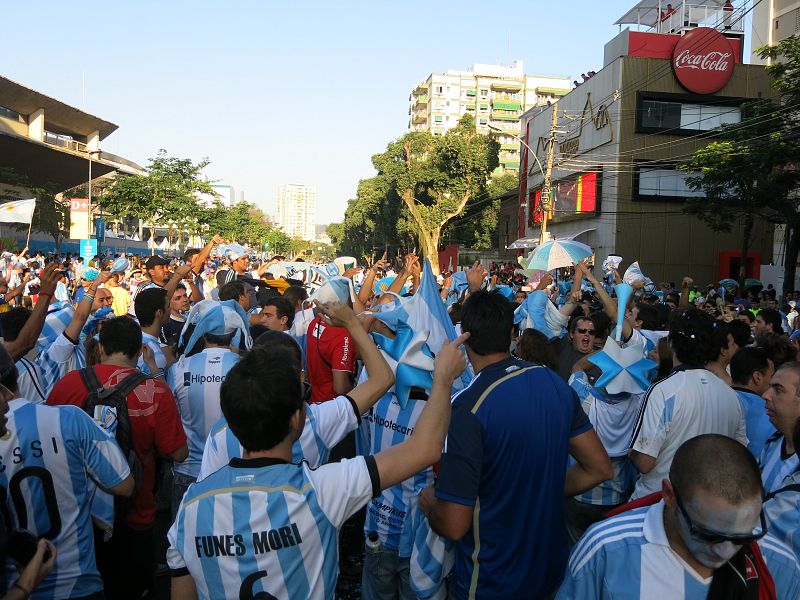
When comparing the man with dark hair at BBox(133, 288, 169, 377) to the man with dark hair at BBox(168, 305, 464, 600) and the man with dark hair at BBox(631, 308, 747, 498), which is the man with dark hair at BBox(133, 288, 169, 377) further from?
the man with dark hair at BBox(631, 308, 747, 498)

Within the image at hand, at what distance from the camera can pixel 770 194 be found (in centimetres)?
2388

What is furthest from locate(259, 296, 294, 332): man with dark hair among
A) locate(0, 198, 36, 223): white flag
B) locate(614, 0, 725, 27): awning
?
locate(614, 0, 725, 27): awning

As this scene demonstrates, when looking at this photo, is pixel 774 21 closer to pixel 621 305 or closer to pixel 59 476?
pixel 621 305

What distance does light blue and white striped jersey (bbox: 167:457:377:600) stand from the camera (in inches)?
90.4

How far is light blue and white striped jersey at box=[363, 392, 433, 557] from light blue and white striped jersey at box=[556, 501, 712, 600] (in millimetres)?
1693

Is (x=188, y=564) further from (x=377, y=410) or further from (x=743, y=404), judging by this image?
(x=743, y=404)

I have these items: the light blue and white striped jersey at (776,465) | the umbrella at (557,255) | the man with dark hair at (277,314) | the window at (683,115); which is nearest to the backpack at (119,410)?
the man with dark hair at (277,314)

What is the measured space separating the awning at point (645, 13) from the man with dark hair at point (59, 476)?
1664 inches

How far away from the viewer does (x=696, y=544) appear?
2002 millimetres

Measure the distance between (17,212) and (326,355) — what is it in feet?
26.9

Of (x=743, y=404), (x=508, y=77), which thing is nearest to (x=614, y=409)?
(x=743, y=404)

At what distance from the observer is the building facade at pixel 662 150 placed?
34625 millimetres

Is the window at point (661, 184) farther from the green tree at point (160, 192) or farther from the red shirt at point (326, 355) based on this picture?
the red shirt at point (326, 355)

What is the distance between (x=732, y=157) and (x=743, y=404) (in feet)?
74.3
